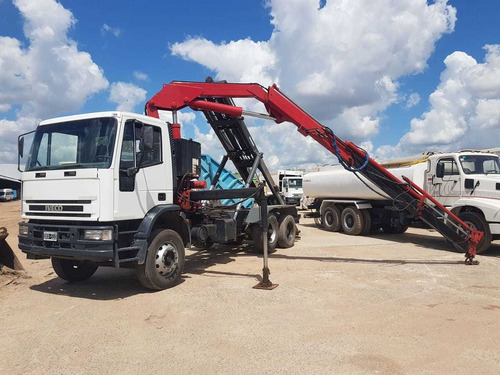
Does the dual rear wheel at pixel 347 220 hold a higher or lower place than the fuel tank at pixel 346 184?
lower

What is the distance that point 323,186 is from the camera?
51.8 feet

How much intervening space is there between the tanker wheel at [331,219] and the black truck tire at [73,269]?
9838 mm

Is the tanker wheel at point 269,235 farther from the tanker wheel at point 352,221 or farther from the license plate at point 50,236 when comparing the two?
the license plate at point 50,236

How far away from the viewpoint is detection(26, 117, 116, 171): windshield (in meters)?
5.97

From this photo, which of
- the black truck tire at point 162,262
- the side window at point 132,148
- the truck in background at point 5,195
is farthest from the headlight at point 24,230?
the truck in background at point 5,195

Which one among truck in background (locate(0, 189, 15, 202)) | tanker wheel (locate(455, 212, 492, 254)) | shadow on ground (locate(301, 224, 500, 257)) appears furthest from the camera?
truck in background (locate(0, 189, 15, 202))

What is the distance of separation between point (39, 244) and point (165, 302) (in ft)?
7.44

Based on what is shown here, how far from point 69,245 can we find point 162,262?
1478 mm

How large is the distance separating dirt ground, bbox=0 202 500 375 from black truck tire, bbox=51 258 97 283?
18 cm

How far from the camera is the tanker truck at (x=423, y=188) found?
9648 mm

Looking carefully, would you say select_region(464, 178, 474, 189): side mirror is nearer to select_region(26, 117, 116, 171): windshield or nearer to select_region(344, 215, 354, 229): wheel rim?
select_region(344, 215, 354, 229): wheel rim

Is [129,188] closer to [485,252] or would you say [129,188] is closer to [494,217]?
[494,217]

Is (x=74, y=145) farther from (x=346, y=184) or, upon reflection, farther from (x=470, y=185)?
(x=346, y=184)

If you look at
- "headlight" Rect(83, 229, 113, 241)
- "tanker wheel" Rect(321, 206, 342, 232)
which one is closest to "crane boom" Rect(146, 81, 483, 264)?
"headlight" Rect(83, 229, 113, 241)
